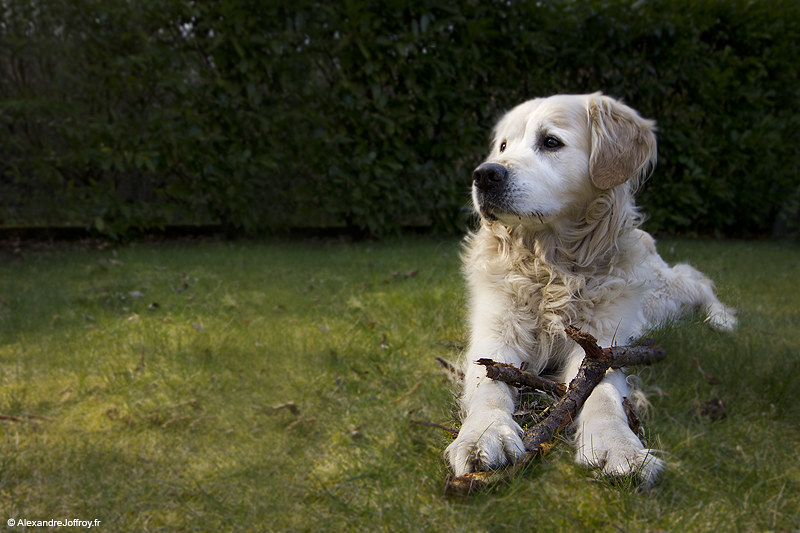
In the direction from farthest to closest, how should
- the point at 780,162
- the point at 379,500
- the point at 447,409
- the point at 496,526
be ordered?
1. the point at 780,162
2. the point at 447,409
3. the point at 379,500
4. the point at 496,526

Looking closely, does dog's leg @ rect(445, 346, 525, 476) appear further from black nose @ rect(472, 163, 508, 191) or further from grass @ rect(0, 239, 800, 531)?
black nose @ rect(472, 163, 508, 191)

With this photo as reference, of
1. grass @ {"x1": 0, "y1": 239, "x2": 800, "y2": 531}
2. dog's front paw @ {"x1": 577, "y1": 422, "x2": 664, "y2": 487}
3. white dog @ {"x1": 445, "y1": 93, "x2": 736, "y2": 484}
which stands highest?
white dog @ {"x1": 445, "y1": 93, "x2": 736, "y2": 484}

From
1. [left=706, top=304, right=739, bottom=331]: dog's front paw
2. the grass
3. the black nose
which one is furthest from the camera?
[left=706, top=304, right=739, bottom=331]: dog's front paw

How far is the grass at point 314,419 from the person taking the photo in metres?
1.54

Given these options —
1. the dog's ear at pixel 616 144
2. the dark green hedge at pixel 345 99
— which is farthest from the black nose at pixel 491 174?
the dark green hedge at pixel 345 99

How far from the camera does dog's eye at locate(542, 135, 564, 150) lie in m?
2.59

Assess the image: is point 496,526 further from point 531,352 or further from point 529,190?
point 529,190

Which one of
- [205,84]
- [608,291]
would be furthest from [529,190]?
[205,84]

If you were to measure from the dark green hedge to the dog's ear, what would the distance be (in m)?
3.88

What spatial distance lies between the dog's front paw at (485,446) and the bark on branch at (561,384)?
0.10 ft

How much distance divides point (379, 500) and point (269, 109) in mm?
5331

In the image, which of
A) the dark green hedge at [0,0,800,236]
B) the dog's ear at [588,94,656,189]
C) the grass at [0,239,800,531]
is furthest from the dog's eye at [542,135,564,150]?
the dark green hedge at [0,0,800,236]

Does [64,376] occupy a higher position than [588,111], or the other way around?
[588,111]

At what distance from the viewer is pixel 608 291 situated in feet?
8.34
